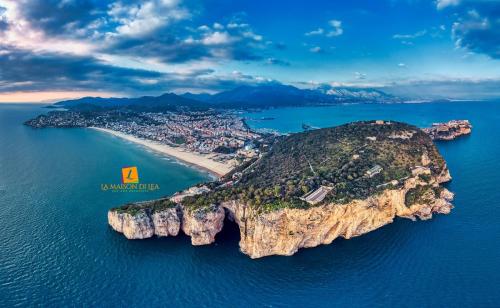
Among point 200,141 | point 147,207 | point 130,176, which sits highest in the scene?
point 200,141

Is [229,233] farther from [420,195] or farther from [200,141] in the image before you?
[200,141]

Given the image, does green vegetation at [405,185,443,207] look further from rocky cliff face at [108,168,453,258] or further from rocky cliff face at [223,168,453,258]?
rocky cliff face at [223,168,453,258]

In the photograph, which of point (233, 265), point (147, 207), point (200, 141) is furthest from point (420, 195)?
point (200, 141)

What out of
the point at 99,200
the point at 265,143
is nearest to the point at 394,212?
the point at 99,200

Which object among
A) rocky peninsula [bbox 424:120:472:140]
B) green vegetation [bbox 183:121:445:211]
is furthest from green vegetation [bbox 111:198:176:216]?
rocky peninsula [bbox 424:120:472:140]

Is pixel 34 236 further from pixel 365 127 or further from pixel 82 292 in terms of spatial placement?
pixel 365 127
